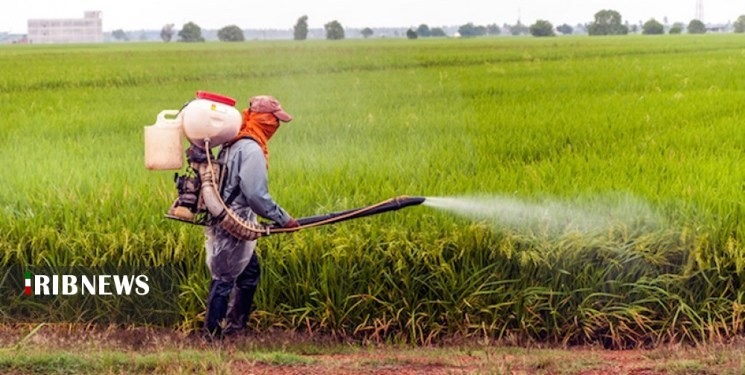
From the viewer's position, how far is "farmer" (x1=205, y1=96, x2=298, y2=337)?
3.04m

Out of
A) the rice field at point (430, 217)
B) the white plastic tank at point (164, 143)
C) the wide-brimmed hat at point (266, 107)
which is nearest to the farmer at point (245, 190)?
the wide-brimmed hat at point (266, 107)

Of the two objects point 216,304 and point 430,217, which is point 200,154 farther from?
point 430,217

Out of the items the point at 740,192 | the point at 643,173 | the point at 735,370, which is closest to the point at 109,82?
the point at 643,173

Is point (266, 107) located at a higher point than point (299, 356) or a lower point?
higher

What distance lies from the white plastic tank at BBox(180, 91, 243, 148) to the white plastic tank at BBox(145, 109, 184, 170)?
4cm

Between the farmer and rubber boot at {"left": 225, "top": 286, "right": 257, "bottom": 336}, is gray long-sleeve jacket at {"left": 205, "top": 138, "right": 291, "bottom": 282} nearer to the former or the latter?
the farmer

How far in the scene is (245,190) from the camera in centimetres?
305

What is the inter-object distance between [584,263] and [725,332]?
26.3 inches

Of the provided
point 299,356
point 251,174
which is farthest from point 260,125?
point 299,356

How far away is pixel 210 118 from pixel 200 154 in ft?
0.48

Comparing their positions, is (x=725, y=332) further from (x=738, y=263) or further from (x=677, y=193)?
(x=677, y=193)

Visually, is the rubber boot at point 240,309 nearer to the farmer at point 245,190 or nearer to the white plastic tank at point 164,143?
the farmer at point 245,190

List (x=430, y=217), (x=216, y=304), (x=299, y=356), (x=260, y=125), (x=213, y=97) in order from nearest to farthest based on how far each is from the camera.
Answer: (x=213, y=97)
(x=260, y=125)
(x=216, y=304)
(x=299, y=356)
(x=430, y=217)

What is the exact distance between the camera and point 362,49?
1066cm
